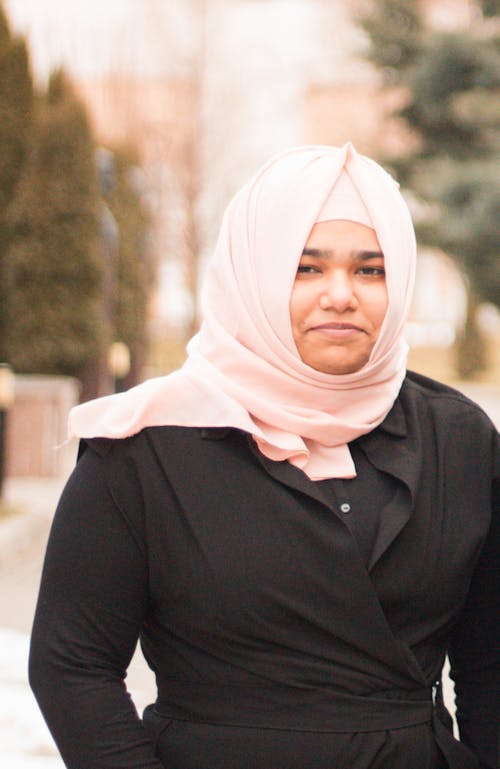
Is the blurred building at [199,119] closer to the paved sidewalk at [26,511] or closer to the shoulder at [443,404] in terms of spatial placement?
the paved sidewalk at [26,511]

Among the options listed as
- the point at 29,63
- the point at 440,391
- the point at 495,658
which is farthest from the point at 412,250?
the point at 29,63

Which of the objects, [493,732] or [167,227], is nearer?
[493,732]

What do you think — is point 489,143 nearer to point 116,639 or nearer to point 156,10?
point 156,10

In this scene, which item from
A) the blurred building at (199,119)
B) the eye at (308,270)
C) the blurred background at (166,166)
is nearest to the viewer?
the eye at (308,270)

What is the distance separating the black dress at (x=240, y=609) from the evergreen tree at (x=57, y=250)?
14879mm

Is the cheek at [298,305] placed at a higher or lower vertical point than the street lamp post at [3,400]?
higher

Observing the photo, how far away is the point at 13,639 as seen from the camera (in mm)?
7473

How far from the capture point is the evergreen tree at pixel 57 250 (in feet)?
56.1

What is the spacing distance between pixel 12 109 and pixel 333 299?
57.3 ft

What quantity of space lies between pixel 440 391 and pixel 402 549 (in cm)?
37

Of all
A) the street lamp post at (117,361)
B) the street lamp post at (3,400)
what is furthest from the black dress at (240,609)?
the street lamp post at (117,361)

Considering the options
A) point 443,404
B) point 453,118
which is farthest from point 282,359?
point 453,118

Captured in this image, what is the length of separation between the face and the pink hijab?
2 cm

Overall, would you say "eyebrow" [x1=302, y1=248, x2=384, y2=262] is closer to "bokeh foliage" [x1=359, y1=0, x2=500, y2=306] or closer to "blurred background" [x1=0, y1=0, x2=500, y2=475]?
"blurred background" [x1=0, y1=0, x2=500, y2=475]
